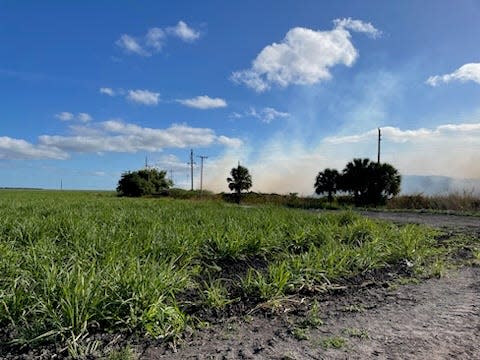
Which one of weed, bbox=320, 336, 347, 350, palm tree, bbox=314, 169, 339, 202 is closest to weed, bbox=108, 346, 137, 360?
weed, bbox=320, 336, 347, 350

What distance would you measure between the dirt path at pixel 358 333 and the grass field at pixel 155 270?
309mm

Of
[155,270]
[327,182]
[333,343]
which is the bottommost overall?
[333,343]

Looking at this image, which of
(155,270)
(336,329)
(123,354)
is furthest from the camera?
(155,270)

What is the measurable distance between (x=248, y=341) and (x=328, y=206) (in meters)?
24.1

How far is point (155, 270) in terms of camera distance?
3.79 metres

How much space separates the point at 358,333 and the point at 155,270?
5.85 feet

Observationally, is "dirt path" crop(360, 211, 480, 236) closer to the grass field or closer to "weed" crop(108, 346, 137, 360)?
the grass field

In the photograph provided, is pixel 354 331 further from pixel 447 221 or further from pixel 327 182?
pixel 327 182

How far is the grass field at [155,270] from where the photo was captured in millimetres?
3115

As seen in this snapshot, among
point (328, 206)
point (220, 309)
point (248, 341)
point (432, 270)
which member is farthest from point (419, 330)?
point (328, 206)

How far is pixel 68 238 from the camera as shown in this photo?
6352 millimetres

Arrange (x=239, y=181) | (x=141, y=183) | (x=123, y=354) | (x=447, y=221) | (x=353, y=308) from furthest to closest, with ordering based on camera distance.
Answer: (x=141, y=183), (x=239, y=181), (x=447, y=221), (x=353, y=308), (x=123, y=354)

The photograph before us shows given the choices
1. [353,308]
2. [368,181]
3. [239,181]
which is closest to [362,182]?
[368,181]

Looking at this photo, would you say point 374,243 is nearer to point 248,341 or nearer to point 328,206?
point 248,341
